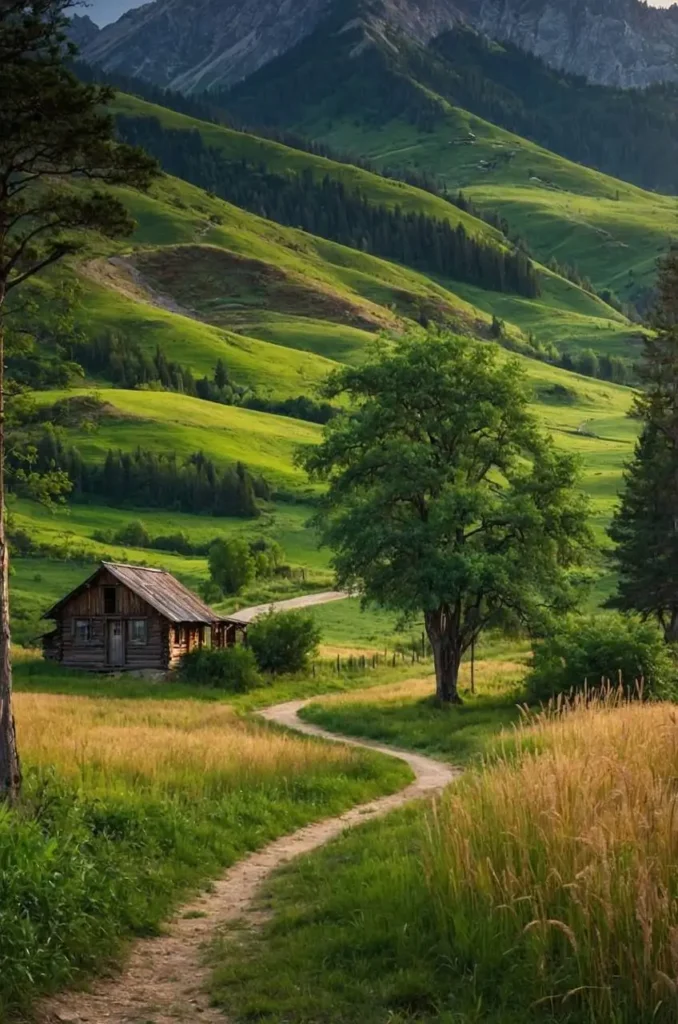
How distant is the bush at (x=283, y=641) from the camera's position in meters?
59.6

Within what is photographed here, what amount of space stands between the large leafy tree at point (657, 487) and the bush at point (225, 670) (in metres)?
18.9

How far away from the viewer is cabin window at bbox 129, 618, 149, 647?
204 feet

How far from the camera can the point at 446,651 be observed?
4169 cm

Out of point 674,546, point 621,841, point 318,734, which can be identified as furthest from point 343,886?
point 674,546

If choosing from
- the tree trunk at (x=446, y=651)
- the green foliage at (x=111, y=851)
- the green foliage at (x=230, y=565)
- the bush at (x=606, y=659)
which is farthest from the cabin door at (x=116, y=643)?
the green foliage at (x=111, y=851)

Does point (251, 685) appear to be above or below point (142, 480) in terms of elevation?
below

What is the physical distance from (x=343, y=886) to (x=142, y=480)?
145125 millimetres

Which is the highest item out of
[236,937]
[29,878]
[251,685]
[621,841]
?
[621,841]

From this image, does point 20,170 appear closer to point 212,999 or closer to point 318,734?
point 212,999

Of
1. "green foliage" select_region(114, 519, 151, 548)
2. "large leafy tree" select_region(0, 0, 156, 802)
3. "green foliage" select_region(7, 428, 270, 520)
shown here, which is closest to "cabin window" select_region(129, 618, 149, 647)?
"large leafy tree" select_region(0, 0, 156, 802)

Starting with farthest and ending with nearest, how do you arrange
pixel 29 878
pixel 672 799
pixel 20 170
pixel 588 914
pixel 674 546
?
pixel 674 546 < pixel 20 170 < pixel 29 878 < pixel 672 799 < pixel 588 914

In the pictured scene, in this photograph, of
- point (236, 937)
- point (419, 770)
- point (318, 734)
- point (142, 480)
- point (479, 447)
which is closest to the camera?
point (236, 937)

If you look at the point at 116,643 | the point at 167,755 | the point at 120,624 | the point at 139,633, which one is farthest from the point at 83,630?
the point at 167,755

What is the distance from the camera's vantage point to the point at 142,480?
503 ft
